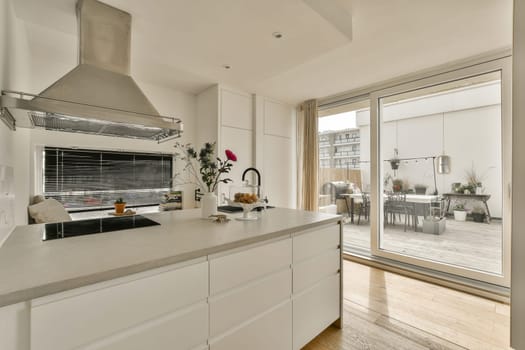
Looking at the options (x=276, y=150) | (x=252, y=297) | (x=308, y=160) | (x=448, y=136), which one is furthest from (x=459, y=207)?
(x=252, y=297)

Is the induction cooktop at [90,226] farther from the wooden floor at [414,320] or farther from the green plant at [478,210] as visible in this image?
the green plant at [478,210]

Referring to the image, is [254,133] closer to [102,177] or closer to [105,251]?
[102,177]

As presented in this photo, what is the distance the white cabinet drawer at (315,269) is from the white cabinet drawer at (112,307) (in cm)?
71

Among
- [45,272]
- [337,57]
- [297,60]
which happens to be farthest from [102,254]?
[337,57]

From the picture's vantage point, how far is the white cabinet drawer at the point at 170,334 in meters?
0.91

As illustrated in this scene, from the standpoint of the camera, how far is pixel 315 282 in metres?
1.76

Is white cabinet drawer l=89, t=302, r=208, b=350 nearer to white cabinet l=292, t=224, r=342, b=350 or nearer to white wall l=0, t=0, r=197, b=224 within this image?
white cabinet l=292, t=224, r=342, b=350

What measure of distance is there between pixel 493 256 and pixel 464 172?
0.96 m

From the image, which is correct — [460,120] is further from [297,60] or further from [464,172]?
[297,60]

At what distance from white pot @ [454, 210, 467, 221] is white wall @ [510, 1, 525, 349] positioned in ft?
4.44

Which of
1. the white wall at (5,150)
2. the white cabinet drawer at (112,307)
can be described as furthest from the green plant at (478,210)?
the white wall at (5,150)

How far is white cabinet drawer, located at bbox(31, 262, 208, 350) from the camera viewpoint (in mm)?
771

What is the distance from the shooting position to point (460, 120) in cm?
295

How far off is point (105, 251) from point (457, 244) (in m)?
3.68
